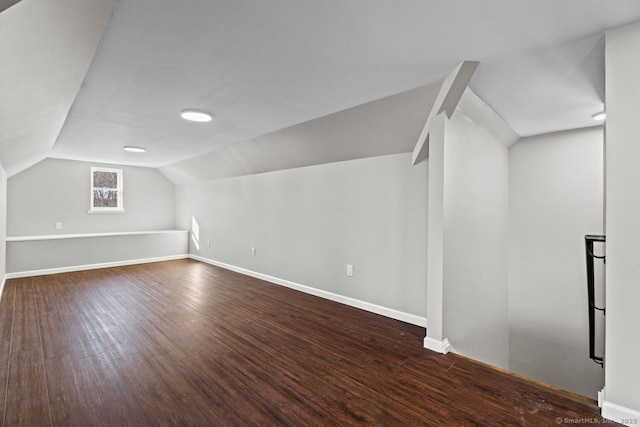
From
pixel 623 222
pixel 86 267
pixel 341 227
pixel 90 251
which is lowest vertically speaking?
pixel 86 267

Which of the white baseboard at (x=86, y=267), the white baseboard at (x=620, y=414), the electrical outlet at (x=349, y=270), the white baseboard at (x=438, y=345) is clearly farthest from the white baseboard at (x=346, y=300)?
the white baseboard at (x=86, y=267)

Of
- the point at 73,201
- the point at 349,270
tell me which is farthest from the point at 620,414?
the point at 73,201

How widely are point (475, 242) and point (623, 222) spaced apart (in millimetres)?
1297

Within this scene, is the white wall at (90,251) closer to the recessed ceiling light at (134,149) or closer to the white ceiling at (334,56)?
the recessed ceiling light at (134,149)

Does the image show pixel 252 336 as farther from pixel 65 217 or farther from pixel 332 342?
pixel 65 217

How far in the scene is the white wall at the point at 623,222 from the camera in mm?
1468

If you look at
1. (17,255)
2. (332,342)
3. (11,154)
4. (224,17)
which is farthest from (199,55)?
(17,255)

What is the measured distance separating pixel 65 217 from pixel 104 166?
1184mm

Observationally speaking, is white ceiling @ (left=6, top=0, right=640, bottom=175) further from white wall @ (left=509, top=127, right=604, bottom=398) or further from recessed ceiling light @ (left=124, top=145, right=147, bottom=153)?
recessed ceiling light @ (left=124, top=145, right=147, bottom=153)

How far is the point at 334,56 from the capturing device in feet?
5.74

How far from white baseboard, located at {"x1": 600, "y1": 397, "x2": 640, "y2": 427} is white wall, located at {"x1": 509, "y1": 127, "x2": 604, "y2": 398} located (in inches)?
78.2

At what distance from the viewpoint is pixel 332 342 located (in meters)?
2.45

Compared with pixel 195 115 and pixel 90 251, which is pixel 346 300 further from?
pixel 90 251

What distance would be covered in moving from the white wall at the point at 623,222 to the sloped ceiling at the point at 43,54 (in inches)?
98.0
